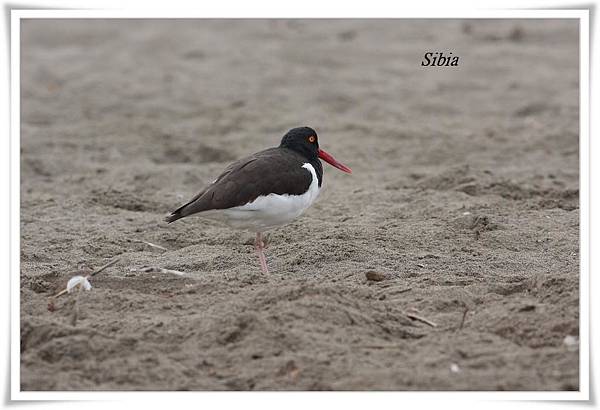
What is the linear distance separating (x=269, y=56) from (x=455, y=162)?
497 centimetres

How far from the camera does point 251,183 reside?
19.0 ft

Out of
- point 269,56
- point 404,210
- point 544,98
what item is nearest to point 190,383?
point 404,210

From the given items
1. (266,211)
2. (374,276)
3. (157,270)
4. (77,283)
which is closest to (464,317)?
(374,276)

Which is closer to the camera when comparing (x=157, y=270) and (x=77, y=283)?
(x=77, y=283)

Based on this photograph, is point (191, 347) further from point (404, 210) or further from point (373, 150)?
point (373, 150)

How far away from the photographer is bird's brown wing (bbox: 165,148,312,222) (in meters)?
5.71

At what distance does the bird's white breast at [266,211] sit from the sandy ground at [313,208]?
30cm

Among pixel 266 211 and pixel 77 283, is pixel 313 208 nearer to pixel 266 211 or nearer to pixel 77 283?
pixel 266 211

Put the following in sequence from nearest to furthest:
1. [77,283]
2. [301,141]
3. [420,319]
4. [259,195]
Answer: [420,319] < [77,283] < [259,195] < [301,141]

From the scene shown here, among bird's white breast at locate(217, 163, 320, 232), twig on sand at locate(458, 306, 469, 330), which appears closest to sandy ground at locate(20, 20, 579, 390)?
twig on sand at locate(458, 306, 469, 330)

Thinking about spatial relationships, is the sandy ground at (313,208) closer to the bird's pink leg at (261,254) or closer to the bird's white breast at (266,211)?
the bird's pink leg at (261,254)

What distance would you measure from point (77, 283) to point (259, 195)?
1.25 m

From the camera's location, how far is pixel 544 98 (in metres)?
11.4

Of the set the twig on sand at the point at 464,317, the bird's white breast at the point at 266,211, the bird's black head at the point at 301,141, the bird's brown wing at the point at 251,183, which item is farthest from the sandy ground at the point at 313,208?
the bird's black head at the point at 301,141
